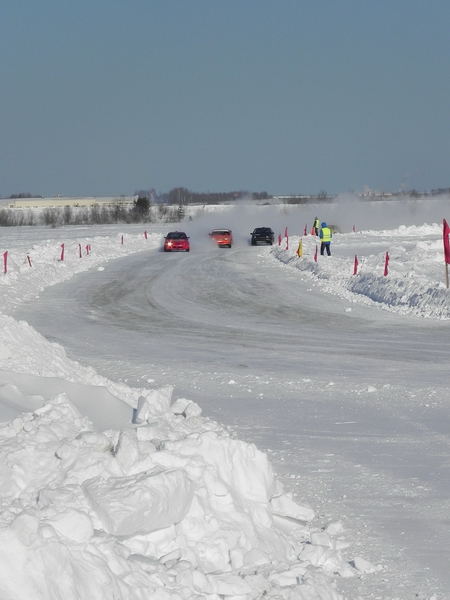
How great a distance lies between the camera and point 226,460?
6113 mm

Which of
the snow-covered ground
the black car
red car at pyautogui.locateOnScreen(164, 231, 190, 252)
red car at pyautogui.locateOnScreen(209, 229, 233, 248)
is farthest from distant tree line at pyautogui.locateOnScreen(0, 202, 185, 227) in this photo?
the snow-covered ground

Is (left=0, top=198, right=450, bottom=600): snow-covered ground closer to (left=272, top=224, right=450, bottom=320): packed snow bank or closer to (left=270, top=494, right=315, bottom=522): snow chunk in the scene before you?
(left=270, top=494, right=315, bottom=522): snow chunk

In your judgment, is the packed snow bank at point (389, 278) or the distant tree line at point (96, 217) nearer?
the packed snow bank at point (389, 278)

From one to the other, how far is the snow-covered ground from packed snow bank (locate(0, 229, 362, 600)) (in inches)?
0.5

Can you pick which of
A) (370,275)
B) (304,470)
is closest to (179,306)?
(370,275)

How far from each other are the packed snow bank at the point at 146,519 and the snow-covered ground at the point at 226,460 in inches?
0.5

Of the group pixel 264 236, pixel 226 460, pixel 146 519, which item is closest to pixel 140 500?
pixel 146 519

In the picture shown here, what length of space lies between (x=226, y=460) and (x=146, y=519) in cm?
118

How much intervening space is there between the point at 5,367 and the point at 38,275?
65.0 feet

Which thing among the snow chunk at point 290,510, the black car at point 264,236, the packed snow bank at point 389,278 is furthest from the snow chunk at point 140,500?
the black car at point 264,236

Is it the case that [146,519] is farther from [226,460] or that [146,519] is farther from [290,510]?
[290,510]

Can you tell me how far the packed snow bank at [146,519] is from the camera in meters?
4.23

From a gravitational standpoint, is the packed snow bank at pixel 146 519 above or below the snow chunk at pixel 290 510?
above

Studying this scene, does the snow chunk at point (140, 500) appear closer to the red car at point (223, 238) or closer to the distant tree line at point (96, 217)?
the red car at point (223, 238)
